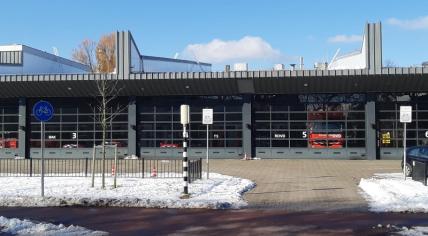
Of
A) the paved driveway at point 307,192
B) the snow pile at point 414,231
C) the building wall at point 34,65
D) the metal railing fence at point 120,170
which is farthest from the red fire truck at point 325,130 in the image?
the snow pile at point 414,231

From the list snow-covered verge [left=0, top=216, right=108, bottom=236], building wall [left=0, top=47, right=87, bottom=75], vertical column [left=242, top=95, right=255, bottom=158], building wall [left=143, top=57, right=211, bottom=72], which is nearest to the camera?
snow-covered verge [left=0, top=216, right=108, bottom=236]

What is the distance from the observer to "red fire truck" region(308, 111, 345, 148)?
35.5 m

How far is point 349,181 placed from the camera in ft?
64.7

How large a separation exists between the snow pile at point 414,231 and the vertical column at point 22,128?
3243 centimetres

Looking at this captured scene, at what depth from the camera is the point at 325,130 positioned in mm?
35656

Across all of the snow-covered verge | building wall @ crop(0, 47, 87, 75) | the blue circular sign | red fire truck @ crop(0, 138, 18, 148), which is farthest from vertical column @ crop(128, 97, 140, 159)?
the snow-covered verge

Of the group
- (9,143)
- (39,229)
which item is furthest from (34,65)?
(39,229)

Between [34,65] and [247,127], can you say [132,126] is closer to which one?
[247,127]

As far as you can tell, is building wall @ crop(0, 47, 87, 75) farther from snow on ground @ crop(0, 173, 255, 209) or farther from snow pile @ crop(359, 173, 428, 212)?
snow pile @ crop(359, 173, 428, 212)

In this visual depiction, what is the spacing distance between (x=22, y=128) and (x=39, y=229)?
2972 centimetres

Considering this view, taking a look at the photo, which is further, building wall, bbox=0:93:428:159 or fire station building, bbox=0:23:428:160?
building wall, bbox=0:93:428:159

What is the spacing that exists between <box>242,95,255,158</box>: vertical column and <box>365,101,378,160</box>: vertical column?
291 inches

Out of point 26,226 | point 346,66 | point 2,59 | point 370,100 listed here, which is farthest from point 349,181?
point 2,59

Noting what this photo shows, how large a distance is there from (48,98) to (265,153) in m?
15.5
